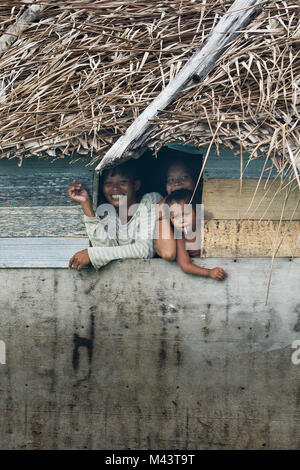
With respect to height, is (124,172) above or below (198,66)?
below

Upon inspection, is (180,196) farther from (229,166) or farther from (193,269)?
(193,269)

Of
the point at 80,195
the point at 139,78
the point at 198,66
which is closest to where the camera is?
the point at 198,66

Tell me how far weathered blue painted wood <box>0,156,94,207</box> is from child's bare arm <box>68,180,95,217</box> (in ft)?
0.11

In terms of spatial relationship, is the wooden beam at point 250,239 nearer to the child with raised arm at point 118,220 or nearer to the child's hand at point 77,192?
the child with raised arm at point 118,220

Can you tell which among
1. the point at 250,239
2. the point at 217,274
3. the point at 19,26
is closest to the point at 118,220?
the point at 217,274

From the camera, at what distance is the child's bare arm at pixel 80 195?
155 inches

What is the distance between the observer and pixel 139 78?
3742 mm

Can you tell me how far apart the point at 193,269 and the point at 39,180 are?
4.50 ft

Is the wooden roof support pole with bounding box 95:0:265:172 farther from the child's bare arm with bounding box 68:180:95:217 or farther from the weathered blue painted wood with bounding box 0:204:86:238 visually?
the weathered blue painted wood with bounding box 0:204:86:238

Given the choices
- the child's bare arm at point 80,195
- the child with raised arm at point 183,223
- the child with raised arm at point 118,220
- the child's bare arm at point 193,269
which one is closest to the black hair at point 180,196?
the child with raised arm at point 183,223

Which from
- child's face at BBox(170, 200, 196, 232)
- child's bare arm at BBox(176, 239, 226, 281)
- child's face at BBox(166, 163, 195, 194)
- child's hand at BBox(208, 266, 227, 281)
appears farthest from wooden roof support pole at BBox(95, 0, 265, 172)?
child's hand at BBox(208, 266, 227, 281)

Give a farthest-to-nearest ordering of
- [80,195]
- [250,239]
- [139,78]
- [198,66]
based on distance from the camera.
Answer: [80,195] < [250,239] < [139,78] < [198,66]

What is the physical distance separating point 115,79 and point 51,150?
2.27ft

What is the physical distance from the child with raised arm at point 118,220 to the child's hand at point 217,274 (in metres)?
0.46
